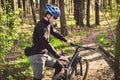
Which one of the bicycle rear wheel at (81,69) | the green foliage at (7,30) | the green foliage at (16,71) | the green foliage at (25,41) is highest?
the green foliage at (7,30)

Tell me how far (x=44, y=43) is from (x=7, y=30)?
411 centimetres

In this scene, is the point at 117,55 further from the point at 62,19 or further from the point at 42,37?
the point at 62,19

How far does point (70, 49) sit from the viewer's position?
15648 millimetres

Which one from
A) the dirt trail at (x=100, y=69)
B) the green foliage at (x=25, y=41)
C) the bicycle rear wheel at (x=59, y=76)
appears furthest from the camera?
the green foliage at (x=25, y=41)

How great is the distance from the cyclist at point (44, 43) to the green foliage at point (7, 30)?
3282 millimetres

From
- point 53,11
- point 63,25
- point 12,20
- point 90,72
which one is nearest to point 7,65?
point 12,20

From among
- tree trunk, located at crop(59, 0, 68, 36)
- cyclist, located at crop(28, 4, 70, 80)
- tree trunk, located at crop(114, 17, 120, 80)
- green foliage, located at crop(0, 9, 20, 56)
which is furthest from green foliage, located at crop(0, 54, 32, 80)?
tree trunk, located at crop(59, 0, 68, 36)

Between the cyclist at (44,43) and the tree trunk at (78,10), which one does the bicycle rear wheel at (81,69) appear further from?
the tree trunk at (78,10)

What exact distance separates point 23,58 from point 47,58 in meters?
6.32

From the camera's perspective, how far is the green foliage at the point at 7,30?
10461 millimetres

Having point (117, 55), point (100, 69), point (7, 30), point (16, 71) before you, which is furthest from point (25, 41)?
point (117, 55)

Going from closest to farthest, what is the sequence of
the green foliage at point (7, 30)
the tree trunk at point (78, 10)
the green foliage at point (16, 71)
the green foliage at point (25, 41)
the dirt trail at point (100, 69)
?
the dirt trail at point (100, 69) → the green foliage at point (7, 30) → the green foliage at point (16, 71) → the green foliage at point (25, 41) → the tree trunk at point (78, 10)

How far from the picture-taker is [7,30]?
1077 centimetres

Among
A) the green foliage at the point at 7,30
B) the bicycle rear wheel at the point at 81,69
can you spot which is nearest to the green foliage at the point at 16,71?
the green foliage at the point at 7,30
